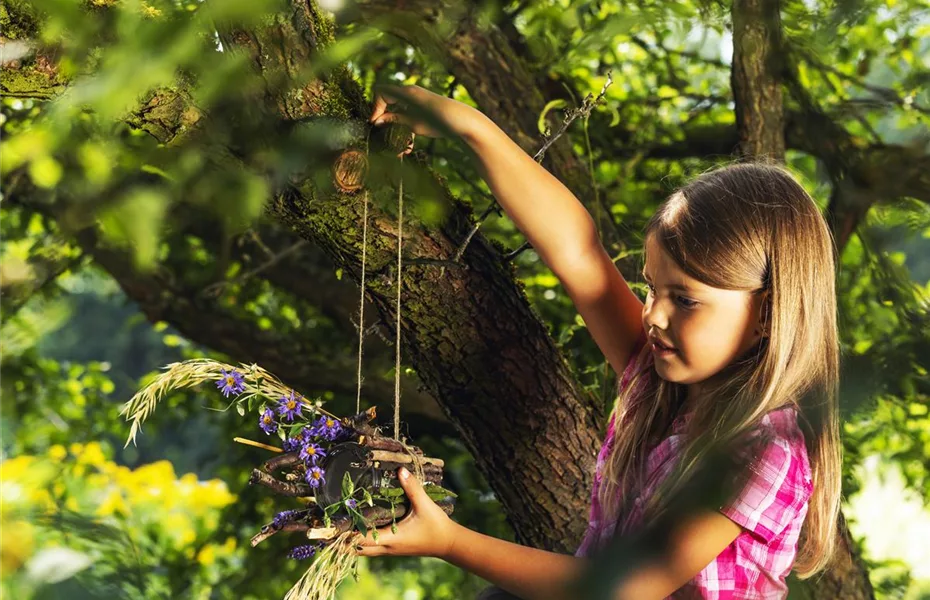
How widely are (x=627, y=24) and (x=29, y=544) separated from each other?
1.12 m

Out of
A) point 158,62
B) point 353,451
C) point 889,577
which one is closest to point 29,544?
point 158,62

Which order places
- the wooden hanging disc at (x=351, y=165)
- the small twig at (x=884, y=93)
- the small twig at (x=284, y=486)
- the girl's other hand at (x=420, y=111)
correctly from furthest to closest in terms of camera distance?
the small twig at (x=884, y=93)
the small twig at (x=284, y=486)
the wooden hanging disc at (x=351, y=165)
the girl's other hand at (x=420, y=111)

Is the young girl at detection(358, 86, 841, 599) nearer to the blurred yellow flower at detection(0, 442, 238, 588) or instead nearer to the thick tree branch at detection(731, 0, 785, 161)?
the thick tree branch at detection(731, 0, 785, 161)

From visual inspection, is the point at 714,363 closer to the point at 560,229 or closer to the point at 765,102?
the point at 560,229

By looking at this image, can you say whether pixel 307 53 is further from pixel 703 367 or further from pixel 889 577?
pixel 889 577

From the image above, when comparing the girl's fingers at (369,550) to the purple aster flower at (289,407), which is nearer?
the girl's fingers at (369,550)

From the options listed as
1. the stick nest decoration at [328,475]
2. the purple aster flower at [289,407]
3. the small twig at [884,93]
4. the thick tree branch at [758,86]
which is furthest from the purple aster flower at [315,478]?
the small twig at [884,93]

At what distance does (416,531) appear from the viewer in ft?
4.01

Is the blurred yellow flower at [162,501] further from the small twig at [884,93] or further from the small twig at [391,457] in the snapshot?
the small twig at [884,93]

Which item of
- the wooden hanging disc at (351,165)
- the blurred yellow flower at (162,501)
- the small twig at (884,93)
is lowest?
the blurred yellow flower at (162,501)

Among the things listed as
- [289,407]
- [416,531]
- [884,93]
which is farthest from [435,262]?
[884,93]

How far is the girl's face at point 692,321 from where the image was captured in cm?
130

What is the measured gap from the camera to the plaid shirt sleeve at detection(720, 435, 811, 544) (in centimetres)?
120

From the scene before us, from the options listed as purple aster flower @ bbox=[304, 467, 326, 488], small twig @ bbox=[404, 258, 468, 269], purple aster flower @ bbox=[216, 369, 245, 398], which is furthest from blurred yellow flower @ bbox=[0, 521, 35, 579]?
small twig @ bbox=[404, 258, 468, 269]
